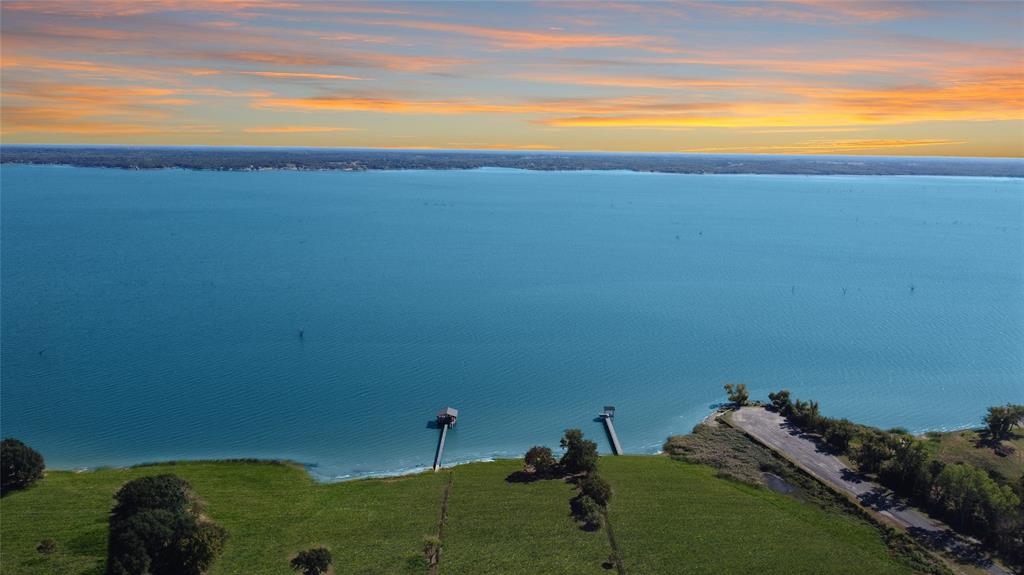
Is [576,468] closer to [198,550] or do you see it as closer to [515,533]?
[515,533]

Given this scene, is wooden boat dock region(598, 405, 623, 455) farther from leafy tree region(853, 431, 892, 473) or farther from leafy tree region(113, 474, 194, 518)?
leafy tree region(113, 474, 194, 518)

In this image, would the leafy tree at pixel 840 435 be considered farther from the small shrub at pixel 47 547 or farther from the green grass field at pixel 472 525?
the small shrub at pixel 47 547

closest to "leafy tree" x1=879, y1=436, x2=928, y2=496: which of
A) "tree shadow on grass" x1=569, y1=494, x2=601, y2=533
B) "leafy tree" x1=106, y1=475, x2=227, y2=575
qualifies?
"tree shadow on grass" x1=569, y1=494, x2=601, y2=533

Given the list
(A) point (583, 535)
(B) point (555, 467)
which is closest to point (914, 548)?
(A) point (583, 535)

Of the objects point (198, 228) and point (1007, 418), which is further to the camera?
point (198, 228)

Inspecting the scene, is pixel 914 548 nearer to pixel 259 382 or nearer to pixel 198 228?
pixel 259 382

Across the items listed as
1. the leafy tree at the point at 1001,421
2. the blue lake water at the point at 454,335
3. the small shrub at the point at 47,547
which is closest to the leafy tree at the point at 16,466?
the blue lake water at the point at 454,335

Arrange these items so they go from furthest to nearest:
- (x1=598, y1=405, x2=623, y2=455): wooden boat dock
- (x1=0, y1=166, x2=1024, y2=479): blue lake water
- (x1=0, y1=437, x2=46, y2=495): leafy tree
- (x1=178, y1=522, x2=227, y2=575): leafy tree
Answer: (x1=0, y1=166, x2=1024, y2=479): blue lake water
(x1=598, y1=405, x2=623, y2=455): wooden boat dock
(x1=0, y1=437, x2=46, y2=495): leafy tree
(x1=178, y1=522, x2=227, y2=575): leafy tree
